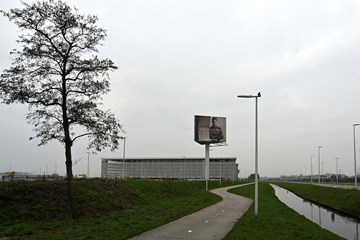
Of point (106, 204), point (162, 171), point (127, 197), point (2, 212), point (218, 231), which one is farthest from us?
point (162, 171)

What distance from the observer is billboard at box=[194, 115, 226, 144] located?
90.8m

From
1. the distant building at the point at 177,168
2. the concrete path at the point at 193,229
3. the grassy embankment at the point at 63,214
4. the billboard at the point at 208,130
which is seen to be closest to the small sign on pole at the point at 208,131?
the billboard at the point at 208,130

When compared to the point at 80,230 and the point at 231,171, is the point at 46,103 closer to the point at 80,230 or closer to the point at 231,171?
the point at 80,230

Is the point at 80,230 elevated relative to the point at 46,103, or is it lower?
lower

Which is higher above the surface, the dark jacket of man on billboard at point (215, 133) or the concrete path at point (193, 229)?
the dark jacket of man on billboard at point (215, 133)

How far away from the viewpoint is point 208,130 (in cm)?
9150

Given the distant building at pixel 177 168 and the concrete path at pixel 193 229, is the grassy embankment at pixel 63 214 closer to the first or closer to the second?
the concrete path at pixel 193 229

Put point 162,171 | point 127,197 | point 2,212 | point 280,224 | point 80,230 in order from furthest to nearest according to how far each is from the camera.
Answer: point 162,171 → point 127,197 → point 280,224 → point 2,212 → point 80,230

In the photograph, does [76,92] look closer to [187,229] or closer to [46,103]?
[46,103]

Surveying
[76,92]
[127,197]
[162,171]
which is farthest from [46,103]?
[162,171]

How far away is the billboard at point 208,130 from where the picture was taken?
90.8m

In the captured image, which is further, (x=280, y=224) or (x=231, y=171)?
(x=231, y=171)

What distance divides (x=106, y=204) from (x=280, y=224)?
12653 mm

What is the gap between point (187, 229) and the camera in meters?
19.7
